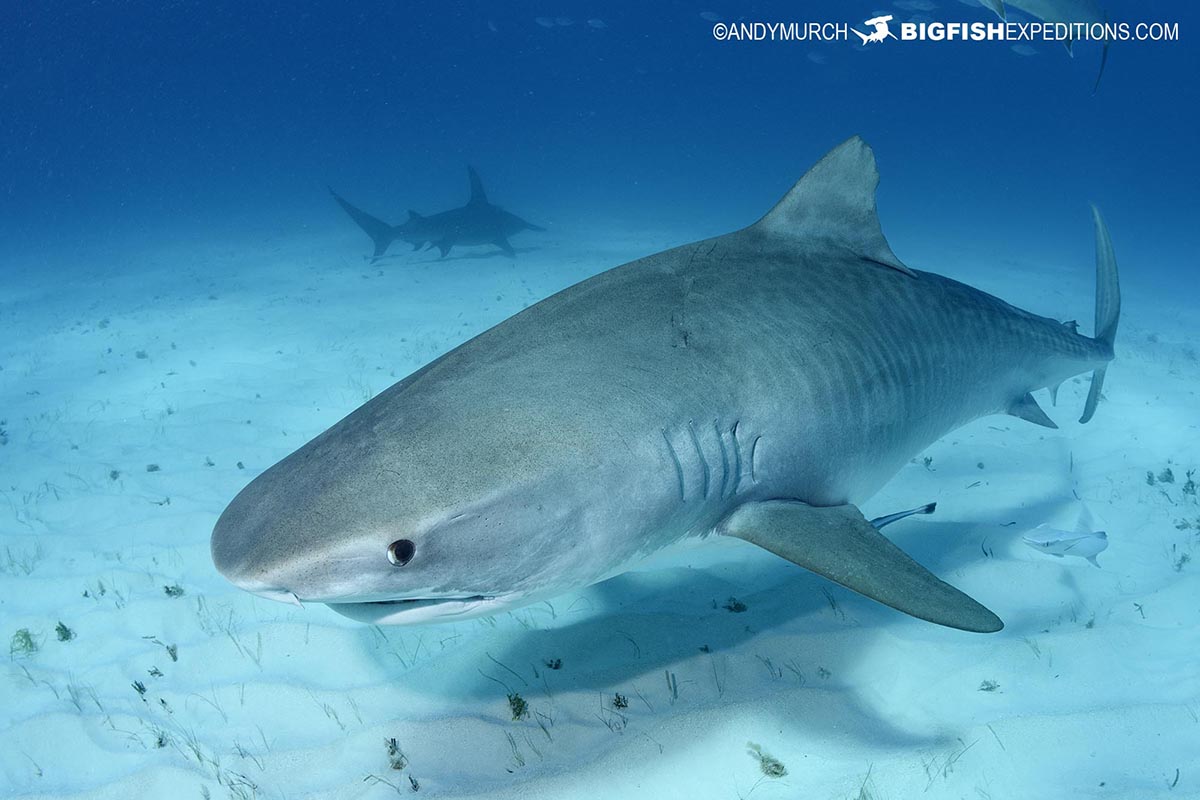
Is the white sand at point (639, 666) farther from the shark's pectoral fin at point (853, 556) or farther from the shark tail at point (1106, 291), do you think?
the shark tail at point (1106, 291)

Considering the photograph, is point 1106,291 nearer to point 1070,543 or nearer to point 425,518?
point 1070,543

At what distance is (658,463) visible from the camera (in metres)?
2.34

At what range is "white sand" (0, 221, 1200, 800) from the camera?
2.78 m

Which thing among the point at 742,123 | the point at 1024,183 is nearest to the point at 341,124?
the point at 742,123

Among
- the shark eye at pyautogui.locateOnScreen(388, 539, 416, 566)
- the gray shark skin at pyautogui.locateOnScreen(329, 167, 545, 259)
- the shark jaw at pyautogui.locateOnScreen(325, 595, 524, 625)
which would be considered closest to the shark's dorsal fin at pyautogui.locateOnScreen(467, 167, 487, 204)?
the gray shark skin at pyautogui.locateOnScreen(329, 167, 545, 259)

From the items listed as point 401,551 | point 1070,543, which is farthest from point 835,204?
point 401,551

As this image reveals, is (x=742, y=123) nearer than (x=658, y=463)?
No

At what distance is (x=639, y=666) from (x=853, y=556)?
141 cm

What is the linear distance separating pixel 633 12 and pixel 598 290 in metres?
170

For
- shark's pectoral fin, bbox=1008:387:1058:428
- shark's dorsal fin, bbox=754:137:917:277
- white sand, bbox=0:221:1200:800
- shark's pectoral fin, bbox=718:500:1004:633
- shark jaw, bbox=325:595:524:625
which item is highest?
shark's dorsal fin, bbox=754:137:917:277

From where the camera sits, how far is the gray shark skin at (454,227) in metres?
17.8

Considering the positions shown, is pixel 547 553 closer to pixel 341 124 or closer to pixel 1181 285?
pixel 1181 285

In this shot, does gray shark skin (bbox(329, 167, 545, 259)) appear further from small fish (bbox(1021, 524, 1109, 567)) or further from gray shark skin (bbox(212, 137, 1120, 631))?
small fish (bbox(1021, 524, 1109, 567))

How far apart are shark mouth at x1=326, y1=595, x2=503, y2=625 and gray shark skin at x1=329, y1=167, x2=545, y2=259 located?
16.7 meters
